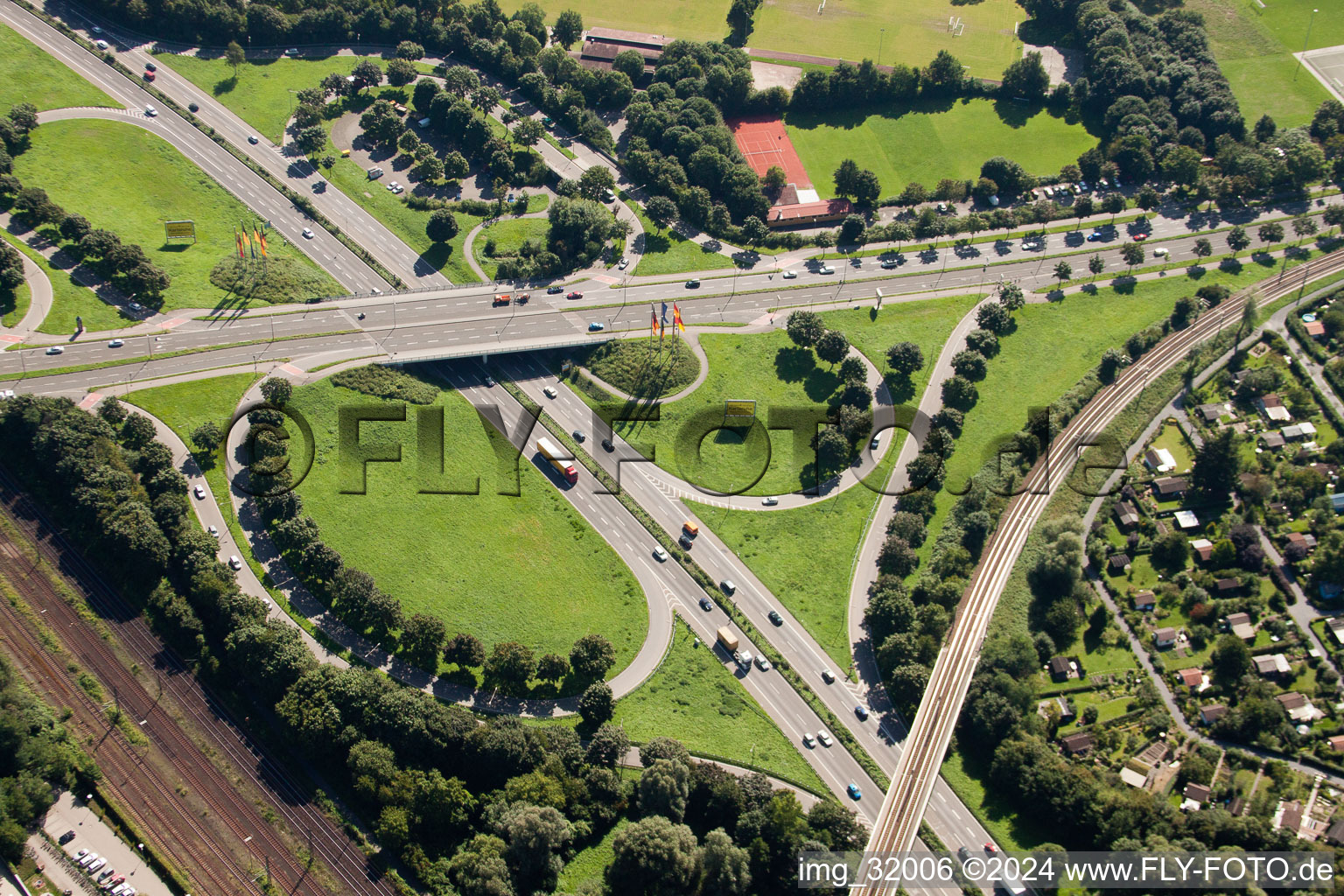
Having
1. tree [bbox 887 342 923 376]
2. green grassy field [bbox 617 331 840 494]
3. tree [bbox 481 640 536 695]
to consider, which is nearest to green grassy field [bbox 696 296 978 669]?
green grassy field [bbox 617 331 840 494]

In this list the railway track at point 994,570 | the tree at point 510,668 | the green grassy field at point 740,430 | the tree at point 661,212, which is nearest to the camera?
the railway track at point 994,570

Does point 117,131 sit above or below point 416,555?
above

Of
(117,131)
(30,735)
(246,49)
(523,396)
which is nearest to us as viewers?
(30,735)

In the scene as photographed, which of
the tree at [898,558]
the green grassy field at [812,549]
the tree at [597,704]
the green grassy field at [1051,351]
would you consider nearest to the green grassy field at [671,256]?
the green grassy field at [812,549]

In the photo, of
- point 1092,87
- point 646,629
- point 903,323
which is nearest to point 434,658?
point 646,629

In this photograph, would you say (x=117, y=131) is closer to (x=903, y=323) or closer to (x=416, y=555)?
(x=416, y=555)

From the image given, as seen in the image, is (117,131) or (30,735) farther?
(117,131)

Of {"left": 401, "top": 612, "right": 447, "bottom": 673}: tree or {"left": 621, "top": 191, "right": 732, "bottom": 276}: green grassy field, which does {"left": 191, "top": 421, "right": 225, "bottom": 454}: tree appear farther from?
{"left": 621, "top": 191, "right": 732, "bottom": 276}: green grassy field

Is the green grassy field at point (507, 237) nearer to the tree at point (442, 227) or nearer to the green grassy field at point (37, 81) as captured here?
A: the tree at point (442, 227)
